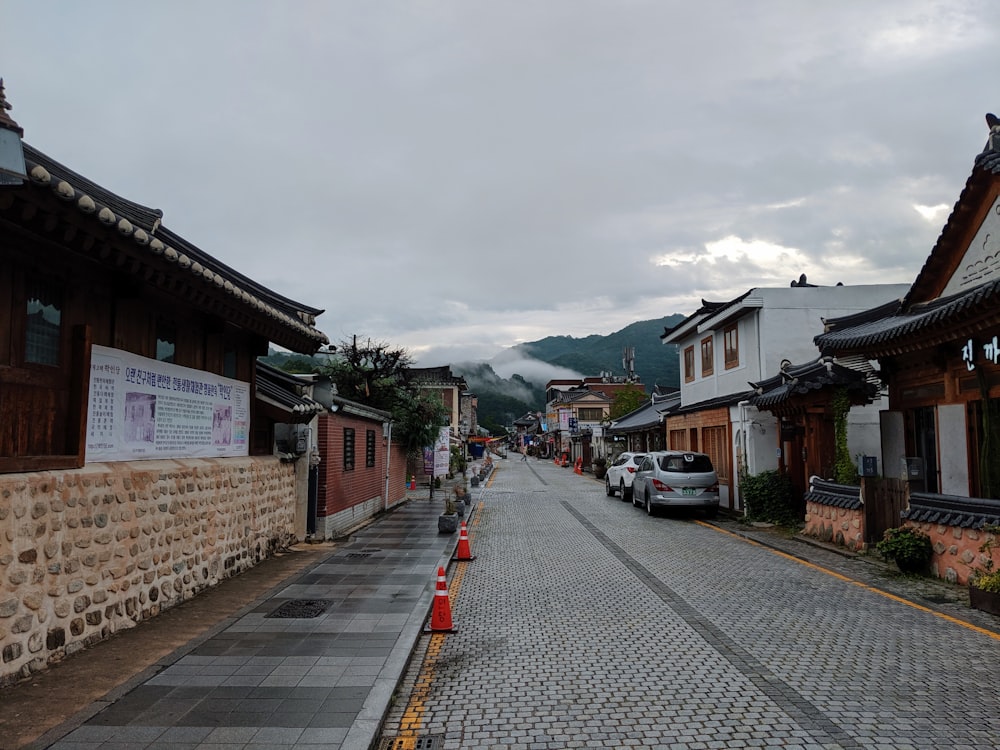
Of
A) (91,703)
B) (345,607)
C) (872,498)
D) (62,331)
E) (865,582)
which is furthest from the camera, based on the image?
(872,498)

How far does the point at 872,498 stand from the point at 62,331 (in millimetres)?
12514

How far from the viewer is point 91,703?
17.3 feet

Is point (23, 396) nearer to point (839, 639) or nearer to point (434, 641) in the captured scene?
point (434, 641)

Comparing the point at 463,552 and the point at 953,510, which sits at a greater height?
the point at 953,510

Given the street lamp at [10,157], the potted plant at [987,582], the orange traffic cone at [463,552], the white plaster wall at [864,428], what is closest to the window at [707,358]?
the white plaster wall at [864,428]

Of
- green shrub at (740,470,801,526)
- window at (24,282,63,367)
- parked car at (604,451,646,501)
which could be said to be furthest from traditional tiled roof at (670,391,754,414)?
window at (24,282,63,367)

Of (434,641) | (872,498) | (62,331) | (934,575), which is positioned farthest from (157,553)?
(872,498)

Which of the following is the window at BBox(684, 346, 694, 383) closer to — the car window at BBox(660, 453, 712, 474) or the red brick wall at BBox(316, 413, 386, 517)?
the car window at BBox(660, 453, 712, 474)

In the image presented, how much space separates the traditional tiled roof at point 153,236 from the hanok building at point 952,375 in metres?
8.96

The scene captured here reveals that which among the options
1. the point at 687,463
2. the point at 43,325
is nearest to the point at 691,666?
the point at 43,325

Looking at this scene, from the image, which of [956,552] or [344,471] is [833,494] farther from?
[344,471]

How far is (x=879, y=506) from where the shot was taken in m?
12.7

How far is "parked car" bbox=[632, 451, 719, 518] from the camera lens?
19.2 metres

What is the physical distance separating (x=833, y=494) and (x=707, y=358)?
1214cm
